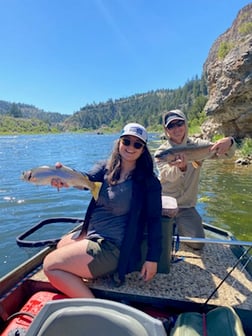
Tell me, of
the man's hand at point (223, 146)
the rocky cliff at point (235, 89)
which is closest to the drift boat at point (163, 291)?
the man's hand at point (223, 146)

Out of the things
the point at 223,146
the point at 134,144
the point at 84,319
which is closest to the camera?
the point at 84,319

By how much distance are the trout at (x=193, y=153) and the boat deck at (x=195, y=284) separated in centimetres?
140

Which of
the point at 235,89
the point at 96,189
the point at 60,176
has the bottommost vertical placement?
the point at 96,189

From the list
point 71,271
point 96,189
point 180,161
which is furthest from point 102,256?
point 180,161

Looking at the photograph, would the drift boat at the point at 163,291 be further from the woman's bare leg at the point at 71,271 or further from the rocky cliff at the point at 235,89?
the rocky cliff at the point at 235,89

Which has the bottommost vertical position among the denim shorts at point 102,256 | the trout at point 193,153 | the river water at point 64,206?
the river water at point 64,206

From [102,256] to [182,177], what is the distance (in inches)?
86.4

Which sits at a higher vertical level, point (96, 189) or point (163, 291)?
point (96, 189)

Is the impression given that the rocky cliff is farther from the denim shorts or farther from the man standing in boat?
the denim shorts

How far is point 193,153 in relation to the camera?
15.1ft

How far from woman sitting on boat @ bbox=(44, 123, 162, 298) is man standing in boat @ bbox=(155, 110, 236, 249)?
1.32 m

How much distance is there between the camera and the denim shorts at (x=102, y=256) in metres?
3.08

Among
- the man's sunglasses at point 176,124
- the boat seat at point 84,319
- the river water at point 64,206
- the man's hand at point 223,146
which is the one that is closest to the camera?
the boat seat at point 84,319

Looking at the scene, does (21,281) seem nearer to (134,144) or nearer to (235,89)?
(134,144)
